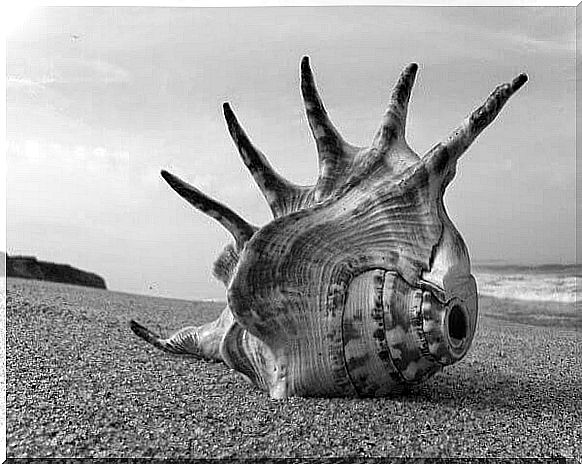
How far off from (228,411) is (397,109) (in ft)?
2.62

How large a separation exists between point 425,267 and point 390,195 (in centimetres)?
18

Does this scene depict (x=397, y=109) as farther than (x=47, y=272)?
No

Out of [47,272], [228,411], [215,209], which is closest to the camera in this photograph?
[228,411]

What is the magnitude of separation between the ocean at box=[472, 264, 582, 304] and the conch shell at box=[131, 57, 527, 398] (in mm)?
5043

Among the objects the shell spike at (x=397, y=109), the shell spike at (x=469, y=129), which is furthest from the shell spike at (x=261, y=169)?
the shell spike at (x=469, y=129)

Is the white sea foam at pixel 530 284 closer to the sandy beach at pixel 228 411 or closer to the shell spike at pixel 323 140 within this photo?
the sandy beach at pixel 228 411

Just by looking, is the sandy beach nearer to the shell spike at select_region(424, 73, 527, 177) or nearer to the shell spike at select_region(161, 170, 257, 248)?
the shell spike at select_region(161, 170, 257, 248)

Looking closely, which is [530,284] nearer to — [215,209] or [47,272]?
[47,272]

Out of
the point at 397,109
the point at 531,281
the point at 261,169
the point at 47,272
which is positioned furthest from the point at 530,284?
the point at 261,169

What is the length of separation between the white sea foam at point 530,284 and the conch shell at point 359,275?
504 cm

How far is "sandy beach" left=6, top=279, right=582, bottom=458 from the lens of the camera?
1180 millimetres

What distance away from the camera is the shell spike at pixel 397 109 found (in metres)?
1.57

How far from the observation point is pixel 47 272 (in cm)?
465

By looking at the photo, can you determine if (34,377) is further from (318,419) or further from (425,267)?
(425,267)
